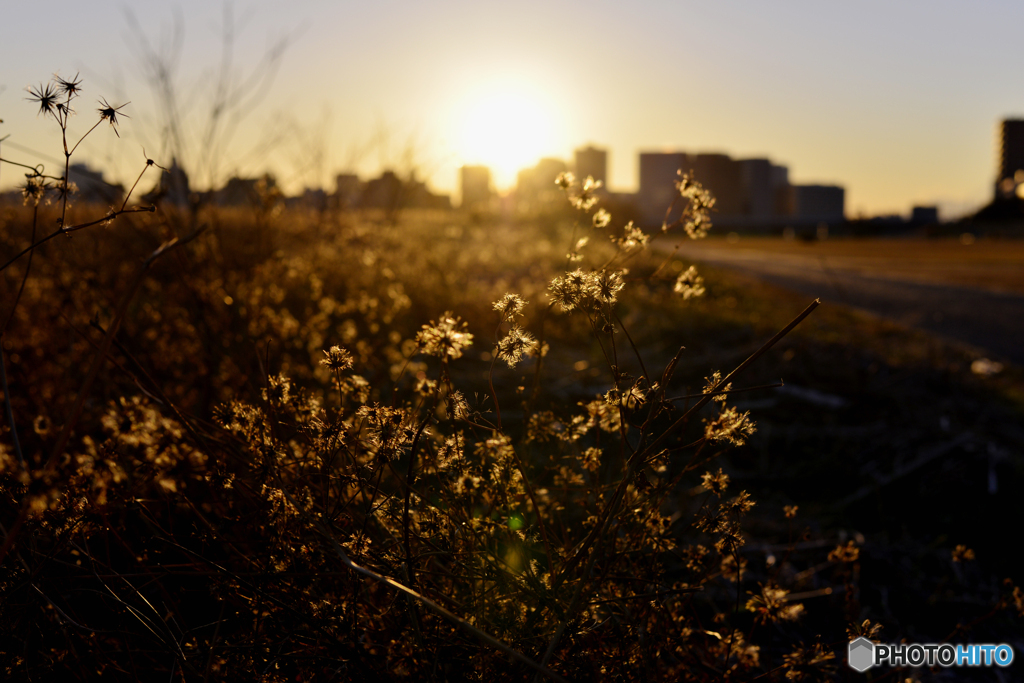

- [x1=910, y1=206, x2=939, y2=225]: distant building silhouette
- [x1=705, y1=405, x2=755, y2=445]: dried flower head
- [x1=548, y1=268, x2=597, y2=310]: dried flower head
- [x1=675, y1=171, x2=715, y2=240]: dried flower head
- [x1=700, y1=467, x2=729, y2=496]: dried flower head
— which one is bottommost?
[x1=700, y1=467, x2=729, y2=496]: dried flower head

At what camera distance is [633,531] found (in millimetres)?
1836

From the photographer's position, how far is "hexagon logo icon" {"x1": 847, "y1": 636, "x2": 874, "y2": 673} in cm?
205

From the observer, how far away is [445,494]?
68.7 inches

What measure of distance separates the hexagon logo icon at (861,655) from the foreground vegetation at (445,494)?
132mm

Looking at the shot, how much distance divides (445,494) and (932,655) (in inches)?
86.7

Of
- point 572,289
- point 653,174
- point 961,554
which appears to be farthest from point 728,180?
point 572,289

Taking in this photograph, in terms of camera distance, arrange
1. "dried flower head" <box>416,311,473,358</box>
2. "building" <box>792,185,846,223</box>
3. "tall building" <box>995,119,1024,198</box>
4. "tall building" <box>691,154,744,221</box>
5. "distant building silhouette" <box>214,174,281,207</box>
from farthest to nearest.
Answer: "building" <box>792,185,846,223</box> < "tall building" <box>995,119,1024,198</box> < "tall building" <box>691,154,744,221</box> < "distant building silhouette" <box>214,174,281,207</box> < "dried flower head" <box>416,311,473,358</box>

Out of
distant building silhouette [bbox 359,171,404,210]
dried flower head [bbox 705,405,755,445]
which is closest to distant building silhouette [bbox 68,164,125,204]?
dried flower head [bbox 705,405,755,445]

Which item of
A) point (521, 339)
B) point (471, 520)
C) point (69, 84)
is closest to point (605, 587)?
point (471, 520)

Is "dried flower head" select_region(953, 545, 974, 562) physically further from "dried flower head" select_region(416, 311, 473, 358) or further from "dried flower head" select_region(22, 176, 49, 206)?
"dried flower head" select_region(22, 176, 49, 206)

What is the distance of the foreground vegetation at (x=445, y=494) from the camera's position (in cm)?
157

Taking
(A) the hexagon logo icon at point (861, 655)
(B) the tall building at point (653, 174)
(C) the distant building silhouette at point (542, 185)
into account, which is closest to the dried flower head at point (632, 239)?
(C) the distant building silhouette at point (542, 185)

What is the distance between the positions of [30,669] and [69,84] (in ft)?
4.68

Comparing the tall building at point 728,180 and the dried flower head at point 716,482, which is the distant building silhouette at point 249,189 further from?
the tall building at point 728,180
